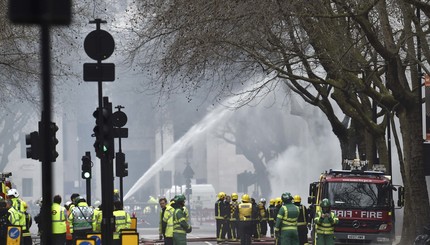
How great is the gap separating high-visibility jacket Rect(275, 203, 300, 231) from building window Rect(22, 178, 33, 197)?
93.3 metres

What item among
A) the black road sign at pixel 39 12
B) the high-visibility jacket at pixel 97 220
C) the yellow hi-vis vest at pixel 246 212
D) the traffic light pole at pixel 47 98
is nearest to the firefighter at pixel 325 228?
the high-visibility jacket at pixel 97 220

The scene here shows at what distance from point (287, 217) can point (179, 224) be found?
6.70 feet

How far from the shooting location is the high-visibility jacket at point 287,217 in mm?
25875

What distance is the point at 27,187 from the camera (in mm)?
118812

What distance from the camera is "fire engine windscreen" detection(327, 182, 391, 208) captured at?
1330 inches

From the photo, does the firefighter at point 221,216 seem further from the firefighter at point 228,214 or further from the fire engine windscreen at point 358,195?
the fire engine windscreen at point 358,195

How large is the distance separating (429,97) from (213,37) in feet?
17.9

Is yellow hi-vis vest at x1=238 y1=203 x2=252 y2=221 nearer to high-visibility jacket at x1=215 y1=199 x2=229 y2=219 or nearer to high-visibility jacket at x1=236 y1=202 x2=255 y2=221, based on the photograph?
high-visibility jacket at x1=236 y1=202 x2=255 y2=221

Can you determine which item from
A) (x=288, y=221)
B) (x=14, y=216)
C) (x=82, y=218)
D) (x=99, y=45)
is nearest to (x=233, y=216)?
(x=288, y=221)

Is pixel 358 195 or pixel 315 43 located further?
pixel 358 195

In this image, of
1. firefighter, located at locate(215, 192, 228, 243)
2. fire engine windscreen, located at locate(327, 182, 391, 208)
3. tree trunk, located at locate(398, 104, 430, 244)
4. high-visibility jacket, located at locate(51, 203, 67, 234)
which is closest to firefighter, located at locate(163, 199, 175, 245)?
high-visibility jacket, located at locate(51, 203, 67, 234)

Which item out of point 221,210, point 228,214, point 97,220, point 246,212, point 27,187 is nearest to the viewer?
point 97,220

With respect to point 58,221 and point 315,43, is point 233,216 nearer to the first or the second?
point 315,43

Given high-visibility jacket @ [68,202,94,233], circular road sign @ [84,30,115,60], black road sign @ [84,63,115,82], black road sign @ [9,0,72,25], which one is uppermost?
circular road sign @ [84,30,115,60]
